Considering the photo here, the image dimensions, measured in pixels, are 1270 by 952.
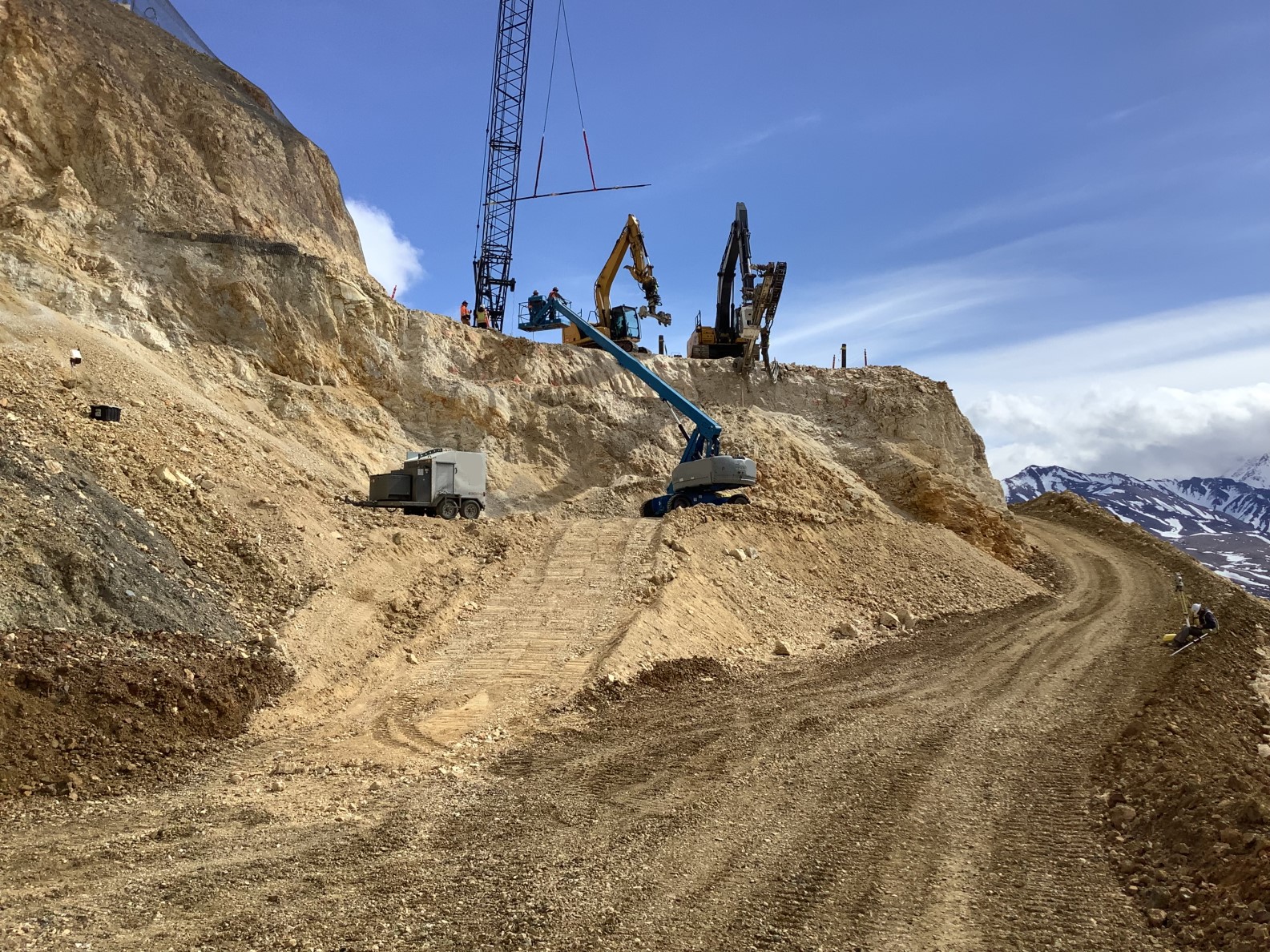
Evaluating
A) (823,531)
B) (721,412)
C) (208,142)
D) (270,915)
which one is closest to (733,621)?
(823,531)

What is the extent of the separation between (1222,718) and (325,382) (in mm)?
23313

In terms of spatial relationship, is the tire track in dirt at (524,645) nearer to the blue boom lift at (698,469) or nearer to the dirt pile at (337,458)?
the dirt pile at (337,458)

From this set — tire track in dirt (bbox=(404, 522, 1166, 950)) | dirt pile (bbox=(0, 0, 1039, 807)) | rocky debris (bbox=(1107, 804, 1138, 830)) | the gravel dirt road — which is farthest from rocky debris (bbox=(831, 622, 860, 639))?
rocky debris (bbox=(1107, 804, 1138, 830))

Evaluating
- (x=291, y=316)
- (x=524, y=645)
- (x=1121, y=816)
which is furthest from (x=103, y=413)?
(x=1121, y=816)

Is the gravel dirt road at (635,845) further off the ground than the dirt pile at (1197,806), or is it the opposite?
the dirt pile at (1197,806)

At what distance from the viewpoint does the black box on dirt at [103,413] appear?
16422mm

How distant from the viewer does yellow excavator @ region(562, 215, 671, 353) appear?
34.7 meters

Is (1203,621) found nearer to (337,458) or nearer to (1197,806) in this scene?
(1197,806)

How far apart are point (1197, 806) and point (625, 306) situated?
30416 millimetres

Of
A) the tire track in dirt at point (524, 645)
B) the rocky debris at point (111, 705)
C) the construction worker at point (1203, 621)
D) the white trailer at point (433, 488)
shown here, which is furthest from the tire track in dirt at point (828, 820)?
the white trailer at point (433, 488)

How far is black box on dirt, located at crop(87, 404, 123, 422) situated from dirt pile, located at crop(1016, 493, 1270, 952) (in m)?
17.2

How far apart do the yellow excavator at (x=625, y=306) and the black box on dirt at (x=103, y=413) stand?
1951 centimetres

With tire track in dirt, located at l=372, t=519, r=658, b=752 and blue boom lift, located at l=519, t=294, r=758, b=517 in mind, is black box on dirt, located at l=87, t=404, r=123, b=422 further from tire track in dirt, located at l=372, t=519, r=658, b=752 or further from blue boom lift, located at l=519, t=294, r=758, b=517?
blue boom lift, located at l=519, t=294, r=758, b=517

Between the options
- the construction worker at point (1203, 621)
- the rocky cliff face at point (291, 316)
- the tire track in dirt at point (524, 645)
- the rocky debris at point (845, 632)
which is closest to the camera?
the tire track in dirt at point (524, 645)
